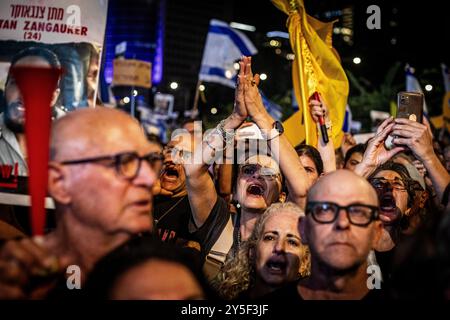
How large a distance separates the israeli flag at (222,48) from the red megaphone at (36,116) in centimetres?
809

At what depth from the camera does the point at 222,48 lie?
1066 centimetres

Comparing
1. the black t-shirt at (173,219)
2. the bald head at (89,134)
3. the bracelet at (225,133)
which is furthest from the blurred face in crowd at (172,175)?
the bald head at (89,134)

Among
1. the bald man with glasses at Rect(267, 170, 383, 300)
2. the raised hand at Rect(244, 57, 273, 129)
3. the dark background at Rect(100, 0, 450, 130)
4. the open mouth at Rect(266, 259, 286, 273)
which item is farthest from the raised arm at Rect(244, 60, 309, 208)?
the dark background at Rect(100, 0, 450, 130)

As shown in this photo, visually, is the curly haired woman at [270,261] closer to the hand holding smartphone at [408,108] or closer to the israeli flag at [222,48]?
the hand holding smartphone at [408,108]

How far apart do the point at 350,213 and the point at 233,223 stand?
2242 millimetres

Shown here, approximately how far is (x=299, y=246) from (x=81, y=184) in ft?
5.84

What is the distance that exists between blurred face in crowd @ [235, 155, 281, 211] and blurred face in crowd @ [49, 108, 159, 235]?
214 centimetres

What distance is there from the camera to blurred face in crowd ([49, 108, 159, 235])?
109 inches

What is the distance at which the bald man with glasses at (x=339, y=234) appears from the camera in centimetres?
315

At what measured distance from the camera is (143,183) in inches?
111

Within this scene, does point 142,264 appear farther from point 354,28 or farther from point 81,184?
point 354,28

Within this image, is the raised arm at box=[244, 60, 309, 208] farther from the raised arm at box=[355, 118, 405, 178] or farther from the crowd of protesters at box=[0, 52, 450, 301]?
the raised arm at box=[355, 118, 405, 178]
